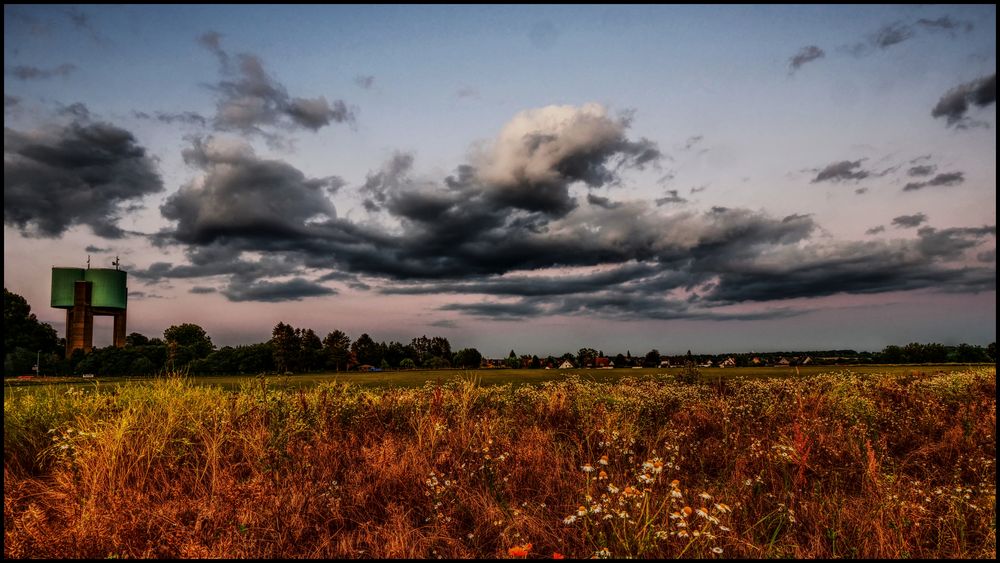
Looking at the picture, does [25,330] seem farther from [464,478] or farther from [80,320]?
[464,478]

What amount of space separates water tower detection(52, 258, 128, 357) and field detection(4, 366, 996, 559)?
110 m

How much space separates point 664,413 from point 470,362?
102ft

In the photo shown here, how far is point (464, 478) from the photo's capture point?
5.98 metres

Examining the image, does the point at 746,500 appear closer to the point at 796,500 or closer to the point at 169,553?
the point at 796,500

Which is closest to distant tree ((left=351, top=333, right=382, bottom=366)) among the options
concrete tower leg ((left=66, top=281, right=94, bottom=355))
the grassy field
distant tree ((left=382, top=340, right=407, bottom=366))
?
distant tree ((left=382, top=340, right=407, bottom=366))

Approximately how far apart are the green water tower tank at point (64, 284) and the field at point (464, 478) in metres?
112

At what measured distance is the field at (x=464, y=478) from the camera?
4.59 meters

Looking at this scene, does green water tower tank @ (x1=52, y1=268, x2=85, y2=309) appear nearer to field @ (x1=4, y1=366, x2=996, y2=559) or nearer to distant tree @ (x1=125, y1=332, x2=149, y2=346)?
distant tree @ (x1=125, y1=332, x2=149, y2=346)

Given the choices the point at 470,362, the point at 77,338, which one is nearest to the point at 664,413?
the point at 470,362

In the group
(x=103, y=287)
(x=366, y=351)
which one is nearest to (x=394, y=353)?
(x=366, y=351)

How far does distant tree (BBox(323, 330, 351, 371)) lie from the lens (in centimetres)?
3912

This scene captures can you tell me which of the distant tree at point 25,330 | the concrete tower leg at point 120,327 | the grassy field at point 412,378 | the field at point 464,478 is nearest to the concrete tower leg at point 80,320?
the concrete tower leg at point 120,327

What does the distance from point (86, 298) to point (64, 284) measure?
458cm

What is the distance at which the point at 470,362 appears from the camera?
134 ft
